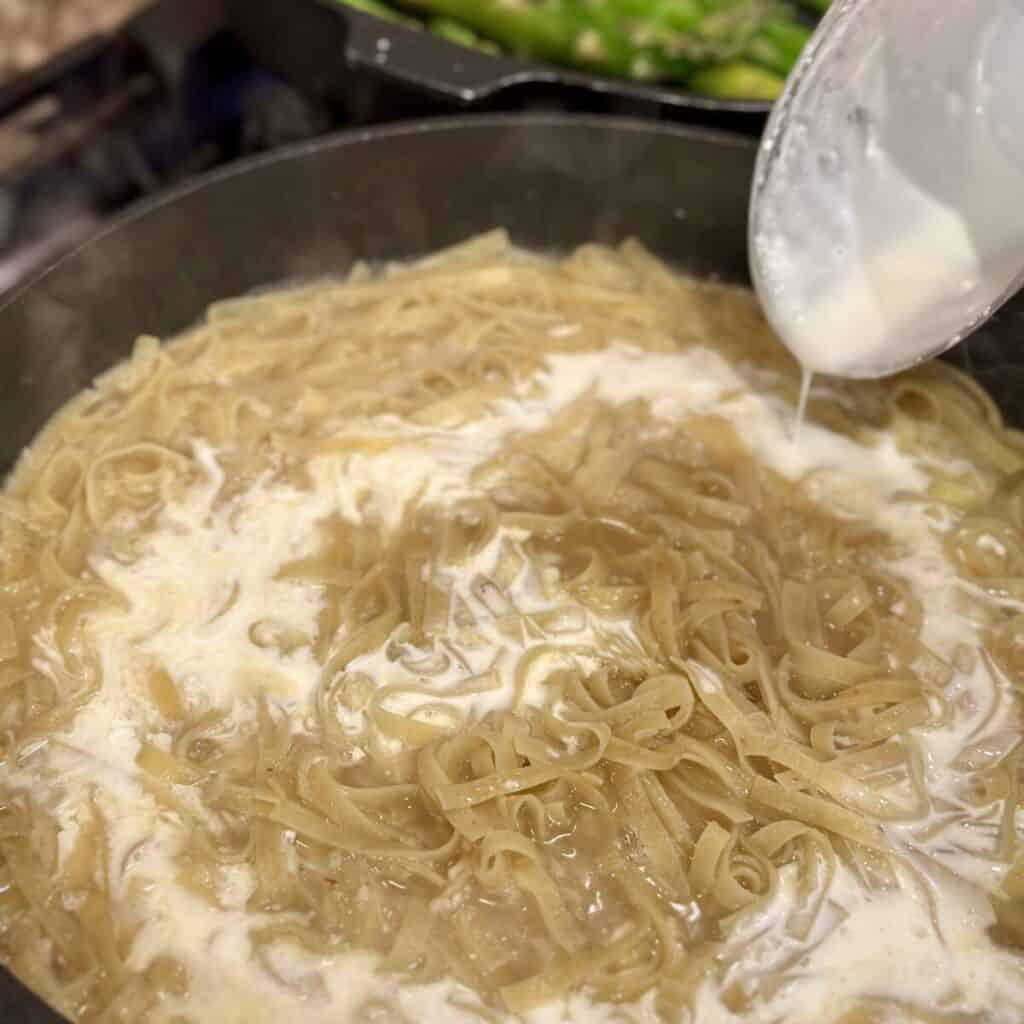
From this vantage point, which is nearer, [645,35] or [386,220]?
[386,220]

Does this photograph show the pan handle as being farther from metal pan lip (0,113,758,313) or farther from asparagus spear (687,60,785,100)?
asparagus spear (687,60,785,100)

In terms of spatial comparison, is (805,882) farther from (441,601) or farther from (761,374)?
(761,374)

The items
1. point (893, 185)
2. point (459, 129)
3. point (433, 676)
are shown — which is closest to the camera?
point (433, 676)

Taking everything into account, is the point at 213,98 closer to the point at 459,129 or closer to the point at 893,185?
the point at 459,129

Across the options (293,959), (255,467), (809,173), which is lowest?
(293,959)

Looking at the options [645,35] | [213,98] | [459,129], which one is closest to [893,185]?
[459,129]

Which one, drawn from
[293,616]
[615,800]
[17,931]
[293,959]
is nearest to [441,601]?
[293,616]
